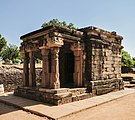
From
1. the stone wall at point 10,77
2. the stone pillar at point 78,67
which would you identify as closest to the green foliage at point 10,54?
the stone wall at point 10,77

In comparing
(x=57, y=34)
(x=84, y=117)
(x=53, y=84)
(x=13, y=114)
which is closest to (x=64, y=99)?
(x=53, y=84)

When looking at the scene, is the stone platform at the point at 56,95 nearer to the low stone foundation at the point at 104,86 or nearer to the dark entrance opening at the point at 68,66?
the low stone foundation at the point at 104,86

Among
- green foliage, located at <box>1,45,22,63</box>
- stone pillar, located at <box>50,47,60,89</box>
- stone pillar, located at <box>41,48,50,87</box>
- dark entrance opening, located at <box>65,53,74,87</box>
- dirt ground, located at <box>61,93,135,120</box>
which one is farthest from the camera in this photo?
green foliage, located at <box>1,45,22,63</box>

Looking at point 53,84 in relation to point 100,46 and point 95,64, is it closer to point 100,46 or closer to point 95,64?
point 95,64

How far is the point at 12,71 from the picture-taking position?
40.7 ft

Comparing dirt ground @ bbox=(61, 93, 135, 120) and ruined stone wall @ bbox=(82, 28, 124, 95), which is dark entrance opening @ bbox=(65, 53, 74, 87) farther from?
dirt ground @ bbox=(61, 93, 135, 120)

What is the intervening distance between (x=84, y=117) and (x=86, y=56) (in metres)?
4.32

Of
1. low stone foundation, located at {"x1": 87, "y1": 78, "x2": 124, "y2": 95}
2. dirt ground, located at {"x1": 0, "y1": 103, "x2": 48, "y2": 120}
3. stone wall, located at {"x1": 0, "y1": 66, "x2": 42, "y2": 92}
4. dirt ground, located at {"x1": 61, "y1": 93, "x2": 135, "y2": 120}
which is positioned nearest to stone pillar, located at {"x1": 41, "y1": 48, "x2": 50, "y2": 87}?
dirt ground, located at {"x1": 0, "y1": 103, "x2": 48, "y2": 120}

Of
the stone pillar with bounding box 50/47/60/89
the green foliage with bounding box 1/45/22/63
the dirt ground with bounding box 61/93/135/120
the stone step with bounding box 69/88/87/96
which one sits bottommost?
the dirt ground with bounding box 61/93/135/120

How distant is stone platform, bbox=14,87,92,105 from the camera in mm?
6816

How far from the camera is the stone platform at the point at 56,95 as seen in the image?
6.82 m

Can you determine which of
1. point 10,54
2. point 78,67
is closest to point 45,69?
point 78,67

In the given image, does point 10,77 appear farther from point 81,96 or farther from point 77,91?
point 81,96

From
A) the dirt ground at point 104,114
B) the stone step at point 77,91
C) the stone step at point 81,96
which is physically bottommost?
the dirt ground at point 104,114
